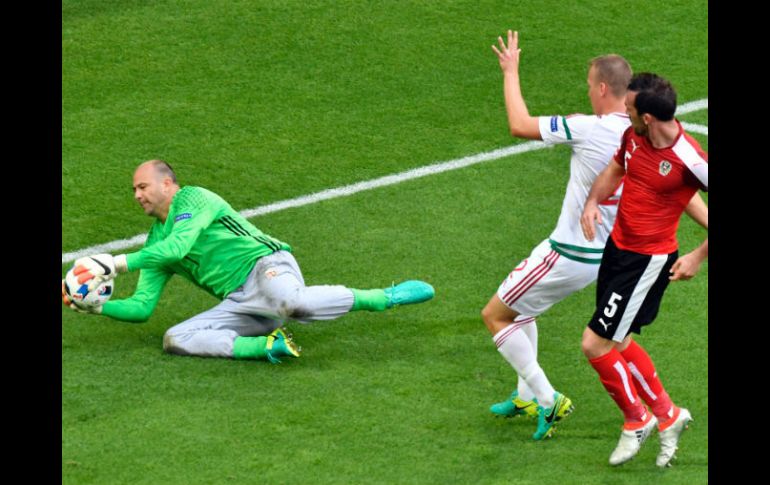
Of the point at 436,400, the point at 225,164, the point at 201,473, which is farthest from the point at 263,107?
the point at 201,473

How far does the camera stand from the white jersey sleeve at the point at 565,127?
855 cm

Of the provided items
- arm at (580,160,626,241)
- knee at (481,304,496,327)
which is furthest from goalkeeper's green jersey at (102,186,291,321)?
arm at (580,160,626,241)

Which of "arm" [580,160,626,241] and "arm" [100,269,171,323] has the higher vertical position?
"arm" [580,160,626,241]

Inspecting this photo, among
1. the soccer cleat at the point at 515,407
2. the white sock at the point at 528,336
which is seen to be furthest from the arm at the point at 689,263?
the soccer cleat at the point at 515,407

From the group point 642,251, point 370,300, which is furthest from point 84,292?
point 642,251

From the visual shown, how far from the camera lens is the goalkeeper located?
31.6 ft

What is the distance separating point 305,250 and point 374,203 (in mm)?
980

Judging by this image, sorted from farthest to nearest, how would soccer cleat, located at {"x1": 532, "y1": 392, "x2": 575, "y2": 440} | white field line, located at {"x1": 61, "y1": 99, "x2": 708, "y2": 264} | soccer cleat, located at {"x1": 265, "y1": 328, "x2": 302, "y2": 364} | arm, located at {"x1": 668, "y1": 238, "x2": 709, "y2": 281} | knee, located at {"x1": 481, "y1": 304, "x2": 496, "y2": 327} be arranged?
white field line, located at {"x1": 61, "y1": 99, "x2": 708, "y2": 264} → soccer cleat, located at {"x1": 265, "y1": 328, "x2": 302, "y2": 364} → knee, located at {"x1": 481, "y1": 304, "x2": 496, "y2": 327} → soccer cleat, located at {"x1": 532, "y1": 392, "x2": 575, "y2": 440} → arm, located at {"x1": 668, "y1": 238, "x2": 709, "y2": 281}

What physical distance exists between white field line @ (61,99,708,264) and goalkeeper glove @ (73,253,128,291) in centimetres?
173

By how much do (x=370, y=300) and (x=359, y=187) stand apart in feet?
8.24

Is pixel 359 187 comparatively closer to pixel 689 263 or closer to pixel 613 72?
pixel 613 72

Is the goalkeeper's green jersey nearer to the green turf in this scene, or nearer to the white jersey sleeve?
the green turf

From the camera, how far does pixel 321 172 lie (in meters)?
12.6

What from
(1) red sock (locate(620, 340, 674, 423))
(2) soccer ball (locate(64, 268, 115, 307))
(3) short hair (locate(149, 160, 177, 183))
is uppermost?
(3) short hair (locate(149, 160, 177, 183))
